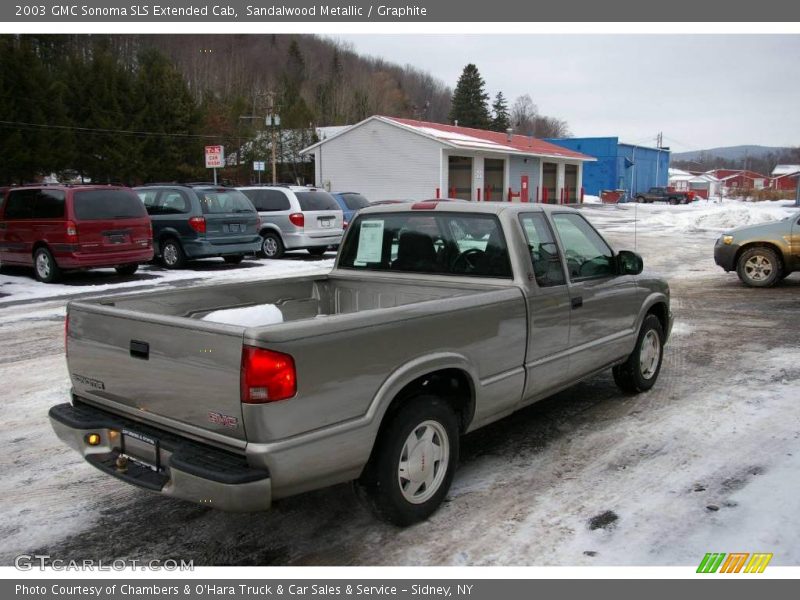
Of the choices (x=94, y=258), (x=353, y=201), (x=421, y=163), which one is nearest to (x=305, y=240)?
(x=353, y=201)

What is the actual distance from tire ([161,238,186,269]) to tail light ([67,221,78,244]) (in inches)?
107

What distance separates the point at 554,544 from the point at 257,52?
111 meters

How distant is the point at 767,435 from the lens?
5.21 metres

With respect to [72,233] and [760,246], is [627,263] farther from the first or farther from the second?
[72,233]

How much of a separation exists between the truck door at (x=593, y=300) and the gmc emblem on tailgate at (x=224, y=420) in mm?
2729

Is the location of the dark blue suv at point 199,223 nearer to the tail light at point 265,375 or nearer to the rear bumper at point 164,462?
the rear bumper at point 164,462

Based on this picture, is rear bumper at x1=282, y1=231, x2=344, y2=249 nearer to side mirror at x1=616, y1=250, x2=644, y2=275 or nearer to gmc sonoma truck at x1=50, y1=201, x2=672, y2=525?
gmc sonoma truck at x1=50, y1=201, x2=672, y2=525

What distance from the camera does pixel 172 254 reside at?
15328mm

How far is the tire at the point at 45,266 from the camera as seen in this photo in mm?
13164

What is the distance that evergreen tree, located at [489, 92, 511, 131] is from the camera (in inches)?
3693

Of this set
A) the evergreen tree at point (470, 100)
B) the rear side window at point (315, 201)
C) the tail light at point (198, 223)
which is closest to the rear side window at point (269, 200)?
the rear side window at point (315, 201)

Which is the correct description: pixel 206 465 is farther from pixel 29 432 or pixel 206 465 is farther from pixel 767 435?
pixel 767 435

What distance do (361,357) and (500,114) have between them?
9875 centimetres

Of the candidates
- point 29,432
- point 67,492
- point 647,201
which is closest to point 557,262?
point 67,492
